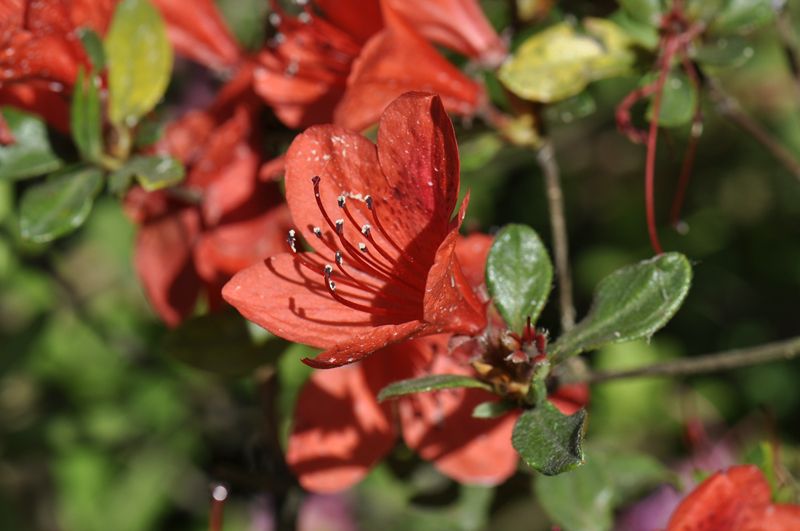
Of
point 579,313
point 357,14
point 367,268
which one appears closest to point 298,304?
point 367,268

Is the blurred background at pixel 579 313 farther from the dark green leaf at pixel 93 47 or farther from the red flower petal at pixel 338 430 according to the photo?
the dark green leaf at pixel 93 47

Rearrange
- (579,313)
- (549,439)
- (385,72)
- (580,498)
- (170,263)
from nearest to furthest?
(549,439)
(385,72)
(580,498)
(170,263)
(579,313)

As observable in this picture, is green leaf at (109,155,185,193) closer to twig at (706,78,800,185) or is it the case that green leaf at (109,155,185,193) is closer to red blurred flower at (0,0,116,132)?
red blurred flower at (0,0,116,132)

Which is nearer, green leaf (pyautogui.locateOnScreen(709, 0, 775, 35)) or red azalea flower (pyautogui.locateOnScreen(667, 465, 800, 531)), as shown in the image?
red azalea flower (pyautogui.locateOnScreen(667, 465, 800, 531))

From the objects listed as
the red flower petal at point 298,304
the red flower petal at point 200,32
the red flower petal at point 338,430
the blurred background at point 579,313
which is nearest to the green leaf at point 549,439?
the red flower petal at point 298,304

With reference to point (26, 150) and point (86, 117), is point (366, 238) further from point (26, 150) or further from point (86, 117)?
point (26, 150)

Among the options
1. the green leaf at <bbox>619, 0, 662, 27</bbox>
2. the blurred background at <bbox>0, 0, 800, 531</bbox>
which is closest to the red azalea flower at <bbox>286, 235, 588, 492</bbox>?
the green leaf at <bbox>619, 0, 662, 27</bbox>

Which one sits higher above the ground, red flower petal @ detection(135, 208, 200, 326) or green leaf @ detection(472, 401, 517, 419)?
green leaf @ detection(472, 401, 517, 419)
